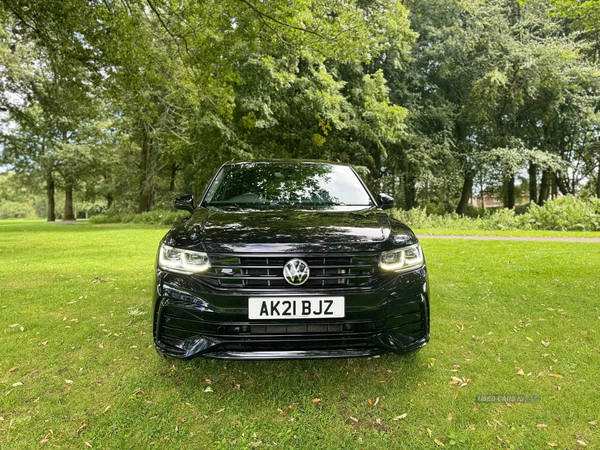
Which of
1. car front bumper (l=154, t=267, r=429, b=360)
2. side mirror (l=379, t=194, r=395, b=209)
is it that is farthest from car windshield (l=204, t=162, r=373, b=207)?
car front bumper (l=154, t=267, r=429, b=360)

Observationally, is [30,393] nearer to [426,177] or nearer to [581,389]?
[581,389]

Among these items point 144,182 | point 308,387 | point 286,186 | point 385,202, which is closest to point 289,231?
point 308,387

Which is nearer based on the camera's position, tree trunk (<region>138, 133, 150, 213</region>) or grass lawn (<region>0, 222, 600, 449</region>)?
grass lawn (<region>0, 222, 600, 449</region>)

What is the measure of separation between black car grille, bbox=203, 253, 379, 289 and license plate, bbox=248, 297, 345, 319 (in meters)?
0.08

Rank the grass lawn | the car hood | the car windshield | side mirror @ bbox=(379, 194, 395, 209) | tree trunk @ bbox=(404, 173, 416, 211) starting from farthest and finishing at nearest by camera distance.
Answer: tree trunk @ bbox=(404, 173, 416, 211) < side mirror @ bbox=(379, 194, 395, 209) < the car windshield < the car hood < the grass lawn

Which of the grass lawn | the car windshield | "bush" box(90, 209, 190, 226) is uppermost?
the car windshield

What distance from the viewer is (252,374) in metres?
2.78

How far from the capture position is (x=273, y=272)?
230 centimetres

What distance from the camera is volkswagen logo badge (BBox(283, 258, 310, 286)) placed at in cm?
229

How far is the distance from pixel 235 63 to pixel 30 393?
13.4 metres

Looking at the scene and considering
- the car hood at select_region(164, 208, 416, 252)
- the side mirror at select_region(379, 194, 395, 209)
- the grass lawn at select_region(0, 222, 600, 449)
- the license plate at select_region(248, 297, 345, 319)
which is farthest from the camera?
the side mirror at select_region(379, 194, 395, 209)

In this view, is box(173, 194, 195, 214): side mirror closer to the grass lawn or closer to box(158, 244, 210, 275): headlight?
box(158, 244, 210, 275): headlight

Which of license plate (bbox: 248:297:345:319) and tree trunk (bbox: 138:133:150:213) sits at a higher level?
tree trunk (bbox: 138:133:150:213)

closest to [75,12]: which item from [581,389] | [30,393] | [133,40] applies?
[133,40]
